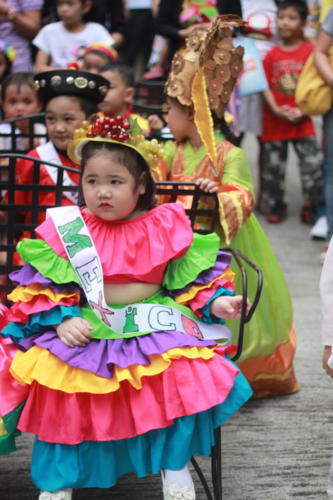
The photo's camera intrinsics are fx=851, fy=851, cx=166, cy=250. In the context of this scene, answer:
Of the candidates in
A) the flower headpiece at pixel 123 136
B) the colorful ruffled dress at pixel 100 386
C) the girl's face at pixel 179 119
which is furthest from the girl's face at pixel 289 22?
the colorful ruffled dress at pixel 100 386

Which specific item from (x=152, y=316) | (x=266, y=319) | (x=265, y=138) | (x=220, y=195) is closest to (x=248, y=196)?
(x=220, y=195)

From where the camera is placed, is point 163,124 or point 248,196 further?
point 163,124

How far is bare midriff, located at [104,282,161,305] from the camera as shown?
2.85 meters

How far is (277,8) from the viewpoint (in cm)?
696

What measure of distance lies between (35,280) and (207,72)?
142 centimetres

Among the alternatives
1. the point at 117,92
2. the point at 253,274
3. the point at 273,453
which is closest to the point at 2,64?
the point at 117,92

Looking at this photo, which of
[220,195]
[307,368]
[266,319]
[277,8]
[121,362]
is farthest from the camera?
[277,8]

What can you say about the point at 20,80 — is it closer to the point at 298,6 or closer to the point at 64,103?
the point at 64,103

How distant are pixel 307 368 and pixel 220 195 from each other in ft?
4.45

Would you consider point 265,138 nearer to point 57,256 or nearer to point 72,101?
point 72,101

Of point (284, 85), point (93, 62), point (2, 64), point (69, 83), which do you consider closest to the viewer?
point (69, 83)

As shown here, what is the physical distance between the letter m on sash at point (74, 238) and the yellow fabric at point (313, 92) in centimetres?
364

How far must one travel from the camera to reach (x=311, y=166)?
7098 millimetres

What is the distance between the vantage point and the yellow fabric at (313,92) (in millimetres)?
6059
